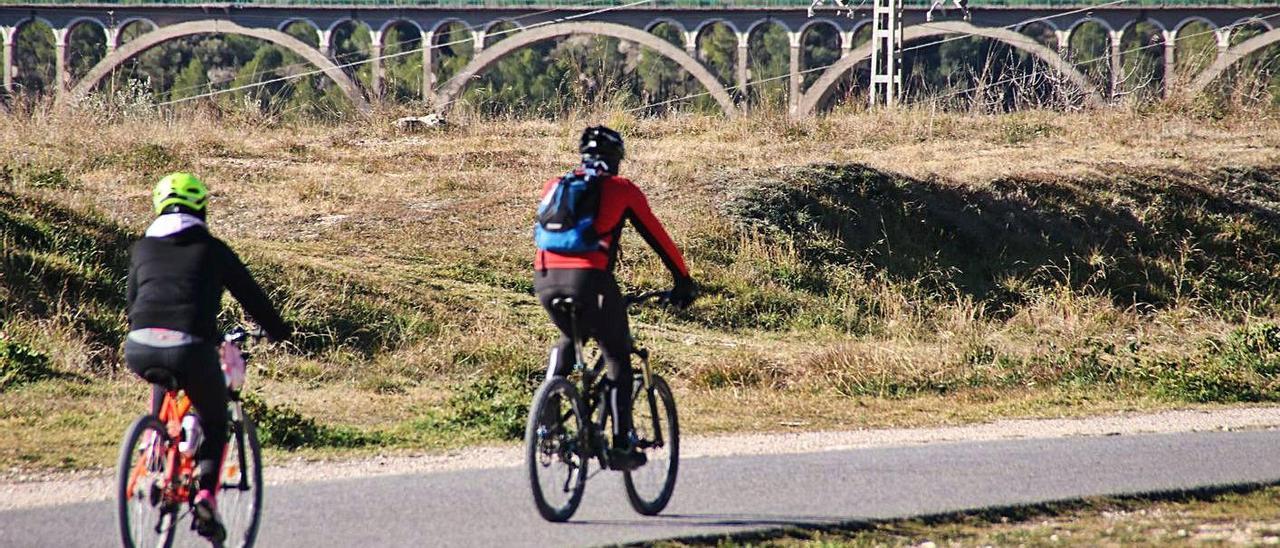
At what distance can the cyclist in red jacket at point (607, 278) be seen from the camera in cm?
591

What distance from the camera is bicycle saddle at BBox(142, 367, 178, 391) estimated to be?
506cm

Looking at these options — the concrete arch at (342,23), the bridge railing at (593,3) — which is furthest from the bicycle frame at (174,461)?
the concrete arch at (342,23)

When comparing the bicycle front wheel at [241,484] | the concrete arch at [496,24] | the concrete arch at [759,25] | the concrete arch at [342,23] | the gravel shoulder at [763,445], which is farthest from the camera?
the concrete arch at [342,23]

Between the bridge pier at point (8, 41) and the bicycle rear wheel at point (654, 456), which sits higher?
the bridge pier at point (8, 41)

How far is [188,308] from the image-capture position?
507cm

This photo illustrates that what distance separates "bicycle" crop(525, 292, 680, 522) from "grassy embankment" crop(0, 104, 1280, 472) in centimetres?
225

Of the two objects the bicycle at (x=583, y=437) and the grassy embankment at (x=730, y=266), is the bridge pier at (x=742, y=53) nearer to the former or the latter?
the grassy embankment at (x=730, y=266)

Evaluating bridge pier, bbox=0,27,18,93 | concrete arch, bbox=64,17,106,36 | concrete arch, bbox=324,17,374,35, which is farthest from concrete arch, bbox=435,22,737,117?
bridge pier, bbox=0,27,18,93

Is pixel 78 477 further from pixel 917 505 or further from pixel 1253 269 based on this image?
pixel 1253 269

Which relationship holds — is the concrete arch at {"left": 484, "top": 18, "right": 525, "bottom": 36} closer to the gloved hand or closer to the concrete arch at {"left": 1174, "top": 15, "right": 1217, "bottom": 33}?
the concrete arch at {"left": 1174, "top": 15, "right": 1217, "bottom": 33}

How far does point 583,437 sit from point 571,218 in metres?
0.93

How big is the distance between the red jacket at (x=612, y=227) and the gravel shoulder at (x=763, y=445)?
1869 mm

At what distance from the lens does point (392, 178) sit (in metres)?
18.2

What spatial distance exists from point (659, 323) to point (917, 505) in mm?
6354
